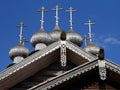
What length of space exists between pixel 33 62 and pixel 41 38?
18.8 ft

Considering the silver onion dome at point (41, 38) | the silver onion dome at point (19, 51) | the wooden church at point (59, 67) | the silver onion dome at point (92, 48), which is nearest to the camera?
the wooden church at point (59, 67)

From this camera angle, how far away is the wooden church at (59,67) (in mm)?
10914

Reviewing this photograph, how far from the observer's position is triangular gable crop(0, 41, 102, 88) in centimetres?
1350

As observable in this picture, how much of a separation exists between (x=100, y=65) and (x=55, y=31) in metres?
9.78

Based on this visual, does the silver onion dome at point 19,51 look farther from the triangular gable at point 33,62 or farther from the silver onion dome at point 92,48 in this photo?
the triangular gable at point 33,62

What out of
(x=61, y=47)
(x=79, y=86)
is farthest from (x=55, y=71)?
(x=79, y=86)

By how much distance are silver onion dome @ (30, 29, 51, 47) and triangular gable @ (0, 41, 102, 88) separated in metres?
4.99

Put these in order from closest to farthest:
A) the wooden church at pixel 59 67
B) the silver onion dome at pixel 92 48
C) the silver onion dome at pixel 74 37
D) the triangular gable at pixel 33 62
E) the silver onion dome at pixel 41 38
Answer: the wooden church at pixel 59 67, the triangular gable at pixel 33 62, the silver onion dome at pixel 41 38, the silver onion dome at pixel 74 37, the silver onion dome at pixel 92 48

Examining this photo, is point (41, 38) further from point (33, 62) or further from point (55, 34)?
point (33, 62)

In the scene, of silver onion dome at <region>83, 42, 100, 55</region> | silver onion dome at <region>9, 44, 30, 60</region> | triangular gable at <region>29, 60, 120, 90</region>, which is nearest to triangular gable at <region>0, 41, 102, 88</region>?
triangular gable at <region>29, 60, 120, 90</region>

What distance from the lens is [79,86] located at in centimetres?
1120

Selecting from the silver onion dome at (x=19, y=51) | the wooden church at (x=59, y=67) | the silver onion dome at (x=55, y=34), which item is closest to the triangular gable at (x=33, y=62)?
the wooden church at (x=59, y=67)

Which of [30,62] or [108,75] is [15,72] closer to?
[30,62]

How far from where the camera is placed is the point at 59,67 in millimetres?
14664
